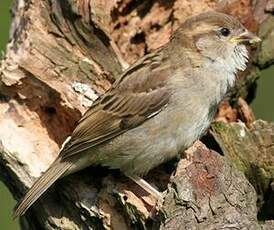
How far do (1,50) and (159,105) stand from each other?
2741 millimetres

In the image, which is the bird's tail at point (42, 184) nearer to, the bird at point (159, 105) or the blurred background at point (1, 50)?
the bird at point (159, 105)

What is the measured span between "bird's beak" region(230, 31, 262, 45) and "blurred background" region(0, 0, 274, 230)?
1974mm

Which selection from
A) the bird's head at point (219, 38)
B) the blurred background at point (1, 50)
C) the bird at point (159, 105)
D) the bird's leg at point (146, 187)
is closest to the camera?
the bird's leg at point (146, 187)

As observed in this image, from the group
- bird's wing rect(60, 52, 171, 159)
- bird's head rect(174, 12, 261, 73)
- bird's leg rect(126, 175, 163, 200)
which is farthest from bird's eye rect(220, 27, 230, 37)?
bird's leg rect(126, 175, 163, 200)

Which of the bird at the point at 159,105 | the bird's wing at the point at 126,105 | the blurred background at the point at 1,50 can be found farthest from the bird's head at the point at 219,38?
the blurred background at the point at 1,50

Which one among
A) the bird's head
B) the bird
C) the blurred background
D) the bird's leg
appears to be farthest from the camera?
the blurred background

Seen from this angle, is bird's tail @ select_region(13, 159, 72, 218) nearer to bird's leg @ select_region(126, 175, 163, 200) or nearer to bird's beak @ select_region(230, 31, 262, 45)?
bird's leg @ select_region(126, 175, 163, 200)

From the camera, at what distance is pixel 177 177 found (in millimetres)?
5410

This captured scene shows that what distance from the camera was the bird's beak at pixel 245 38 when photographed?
6488 millimetres

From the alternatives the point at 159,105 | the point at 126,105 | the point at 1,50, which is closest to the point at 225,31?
the point at 159,105

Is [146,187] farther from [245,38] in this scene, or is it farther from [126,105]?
[245,38]

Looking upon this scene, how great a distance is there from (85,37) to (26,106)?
585mm

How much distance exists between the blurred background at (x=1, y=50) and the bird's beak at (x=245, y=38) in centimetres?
197

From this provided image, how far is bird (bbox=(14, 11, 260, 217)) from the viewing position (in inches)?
245
